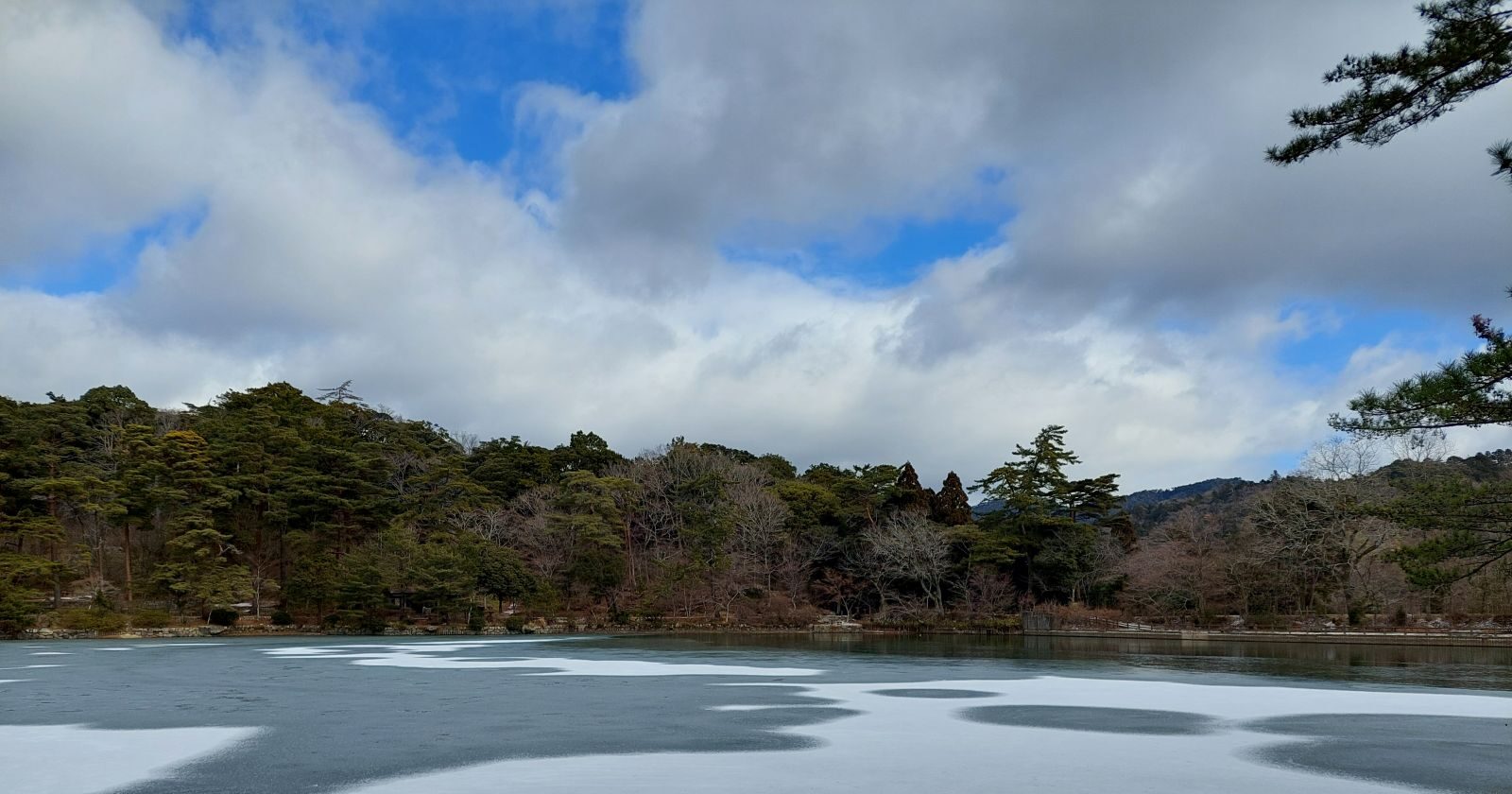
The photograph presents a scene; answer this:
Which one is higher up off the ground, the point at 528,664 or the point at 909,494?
the point at 909,494

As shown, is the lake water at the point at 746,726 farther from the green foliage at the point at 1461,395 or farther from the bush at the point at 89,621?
the bush at the point at 89,621

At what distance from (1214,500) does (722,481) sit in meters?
49.6

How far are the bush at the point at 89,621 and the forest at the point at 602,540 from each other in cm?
11

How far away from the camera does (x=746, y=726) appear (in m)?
9.84

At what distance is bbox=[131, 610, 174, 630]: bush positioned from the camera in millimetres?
31969

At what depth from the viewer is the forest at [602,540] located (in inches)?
1252

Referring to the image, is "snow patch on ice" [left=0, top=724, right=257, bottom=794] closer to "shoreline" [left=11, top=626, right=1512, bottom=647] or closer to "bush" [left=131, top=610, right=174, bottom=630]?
"shoreline" [left=11, top=626, right=1512, bottom=647]

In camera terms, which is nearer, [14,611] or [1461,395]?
[1461,395]

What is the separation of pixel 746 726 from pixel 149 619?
1210 inches

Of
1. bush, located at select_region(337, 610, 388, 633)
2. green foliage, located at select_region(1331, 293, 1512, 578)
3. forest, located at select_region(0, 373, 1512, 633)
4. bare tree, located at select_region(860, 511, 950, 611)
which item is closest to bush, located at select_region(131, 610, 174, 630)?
forest, located at select_region(0, 373, 1512, 633)

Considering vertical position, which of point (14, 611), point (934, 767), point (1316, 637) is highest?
point (934, 767)

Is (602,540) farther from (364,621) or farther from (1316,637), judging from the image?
(1316,637)

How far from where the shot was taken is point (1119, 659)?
21.3 meters

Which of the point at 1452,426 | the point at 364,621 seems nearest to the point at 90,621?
the point at 364,621
